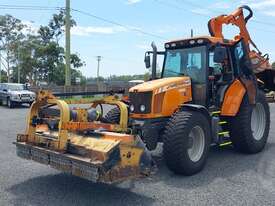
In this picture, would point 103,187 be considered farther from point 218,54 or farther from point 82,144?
point 218,54

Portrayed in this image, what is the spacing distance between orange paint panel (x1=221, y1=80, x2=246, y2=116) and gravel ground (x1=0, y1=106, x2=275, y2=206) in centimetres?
106

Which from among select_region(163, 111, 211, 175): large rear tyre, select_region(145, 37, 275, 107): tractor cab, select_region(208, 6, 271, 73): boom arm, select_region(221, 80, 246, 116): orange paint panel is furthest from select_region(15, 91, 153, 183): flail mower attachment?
select_region(208, 6, 271, 73): boom arm

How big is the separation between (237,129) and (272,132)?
14.1 ft

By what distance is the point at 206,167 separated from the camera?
7926 mm

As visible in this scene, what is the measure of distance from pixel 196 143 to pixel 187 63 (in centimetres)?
189

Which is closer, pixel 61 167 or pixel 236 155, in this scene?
pixel 61 167

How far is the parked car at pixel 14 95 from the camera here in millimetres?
25469

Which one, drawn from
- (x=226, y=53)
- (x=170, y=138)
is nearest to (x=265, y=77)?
(x=226, y=53)

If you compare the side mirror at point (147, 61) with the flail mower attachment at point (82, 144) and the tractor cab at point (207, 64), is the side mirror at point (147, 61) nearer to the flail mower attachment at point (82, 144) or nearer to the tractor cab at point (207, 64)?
the tractor cab at point (207, 64)

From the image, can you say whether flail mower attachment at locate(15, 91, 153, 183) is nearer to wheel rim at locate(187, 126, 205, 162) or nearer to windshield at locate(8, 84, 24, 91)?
wheel rim at locate(187, 126, 205, 162)

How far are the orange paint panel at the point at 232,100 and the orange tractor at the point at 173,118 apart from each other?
21 millimetres

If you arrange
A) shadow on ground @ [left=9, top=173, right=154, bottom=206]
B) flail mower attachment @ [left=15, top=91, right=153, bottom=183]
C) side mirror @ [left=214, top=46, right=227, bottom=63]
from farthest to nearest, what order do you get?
side mirror @ [left=214, top=46, right=227, bottom=63]
shadow on ground @ [left=9, top=173, right=154, bottom=206]
flail mower attachment @ [left=15, top=91, right=153, bottom=183]

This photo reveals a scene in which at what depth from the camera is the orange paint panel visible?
28.8 feet

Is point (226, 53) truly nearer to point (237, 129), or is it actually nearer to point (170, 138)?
point (237, 129)
